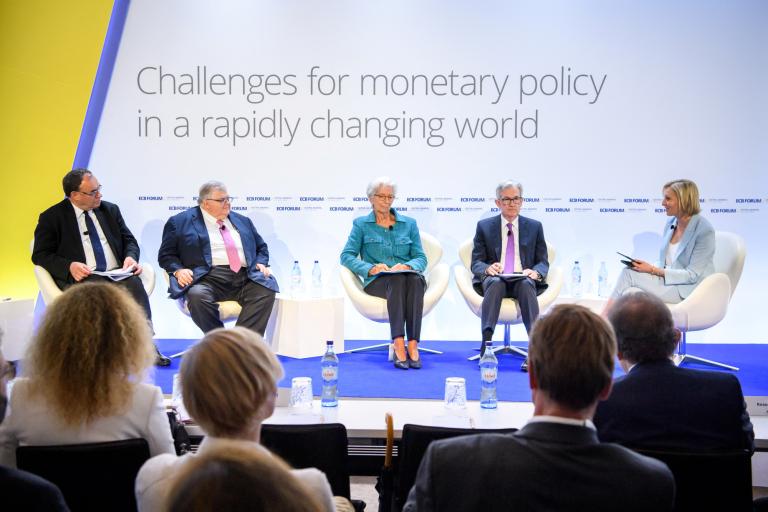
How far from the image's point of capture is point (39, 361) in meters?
2.08

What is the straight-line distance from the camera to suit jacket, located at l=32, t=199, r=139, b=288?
5.22m

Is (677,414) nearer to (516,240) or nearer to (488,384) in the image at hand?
(488,384)

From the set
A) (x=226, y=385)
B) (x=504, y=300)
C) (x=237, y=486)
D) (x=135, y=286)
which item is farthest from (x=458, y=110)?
(x=237, y=486)

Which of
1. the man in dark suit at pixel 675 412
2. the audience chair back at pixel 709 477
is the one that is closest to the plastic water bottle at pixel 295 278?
the man in dark suit at pixel 675 412

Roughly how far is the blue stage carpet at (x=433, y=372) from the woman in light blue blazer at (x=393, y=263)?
0.78ft

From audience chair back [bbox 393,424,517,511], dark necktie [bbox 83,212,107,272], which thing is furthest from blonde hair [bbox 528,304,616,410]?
dark necktie [bbox 83,212,107,272]

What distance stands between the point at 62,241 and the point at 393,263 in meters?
2.30

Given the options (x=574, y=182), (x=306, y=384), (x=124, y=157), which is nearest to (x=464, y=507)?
(x=306, y=384)

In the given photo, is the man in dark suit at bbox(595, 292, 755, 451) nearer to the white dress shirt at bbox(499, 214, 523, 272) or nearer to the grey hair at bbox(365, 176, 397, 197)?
the white dress shirt at bbox(499, 214, 523, 272)

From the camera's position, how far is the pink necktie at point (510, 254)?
19.0 ft

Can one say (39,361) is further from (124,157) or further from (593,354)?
(124,157)

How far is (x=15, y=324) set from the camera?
19.1 feet

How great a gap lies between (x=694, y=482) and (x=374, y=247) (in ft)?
13.1

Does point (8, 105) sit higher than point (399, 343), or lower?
higher
